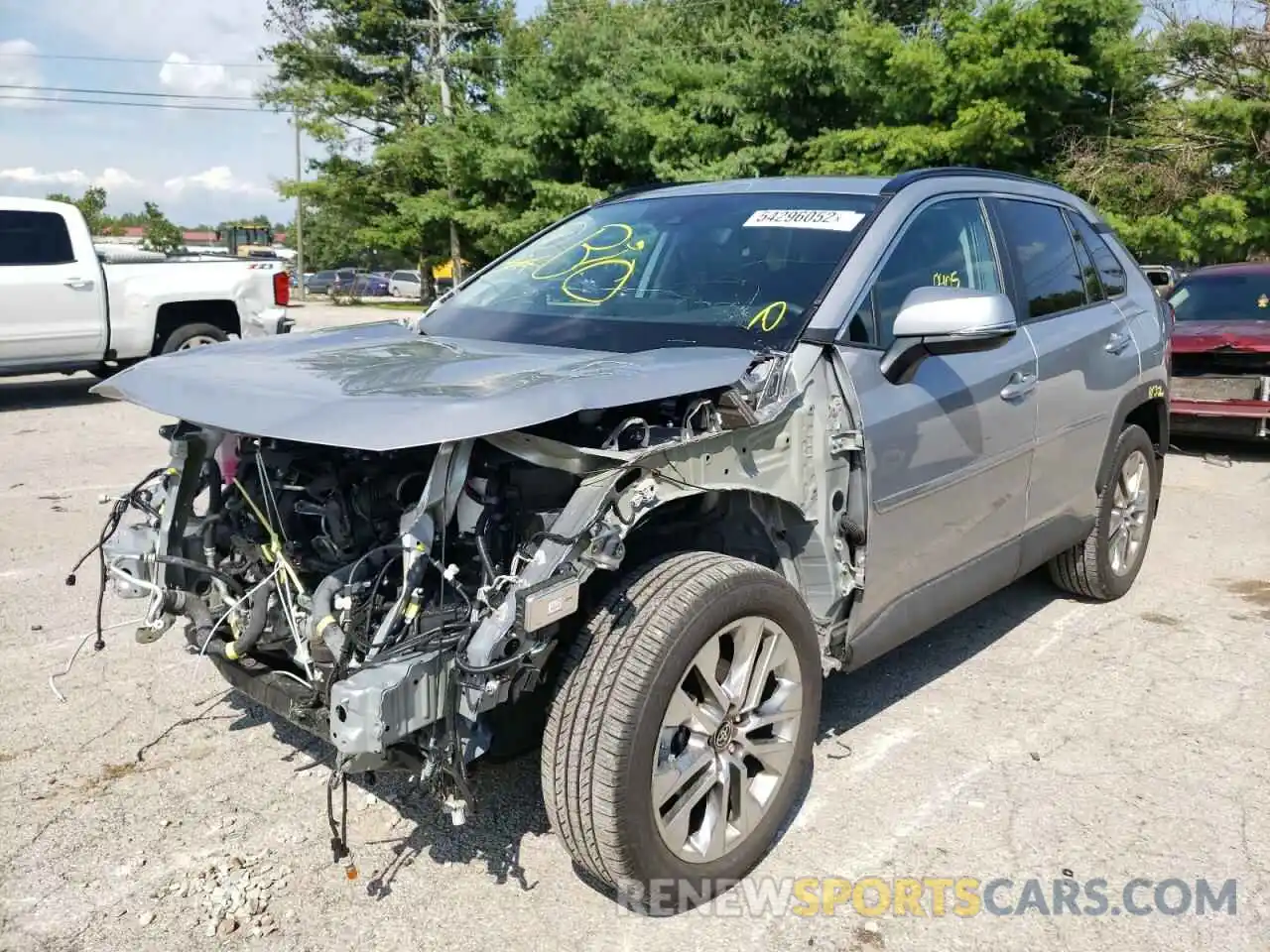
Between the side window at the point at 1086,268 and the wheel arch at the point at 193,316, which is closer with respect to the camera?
the side window at the point at 1086,268

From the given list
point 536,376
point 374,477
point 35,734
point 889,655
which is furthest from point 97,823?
point 889,655

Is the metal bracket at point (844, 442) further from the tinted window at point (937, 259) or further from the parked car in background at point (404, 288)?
the parked car in background at point (404, 288)

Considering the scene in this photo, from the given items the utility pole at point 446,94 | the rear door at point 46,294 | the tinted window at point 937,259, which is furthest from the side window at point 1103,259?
the utility pole at point 446,94

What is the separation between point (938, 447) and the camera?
3.27 meters

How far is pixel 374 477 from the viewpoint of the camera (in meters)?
2.80

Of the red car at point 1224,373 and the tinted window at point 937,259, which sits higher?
the tinted window at point 937,259

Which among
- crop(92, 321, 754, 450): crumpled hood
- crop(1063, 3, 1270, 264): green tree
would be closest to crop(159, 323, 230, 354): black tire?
crop(92, 321, 754, 450): crumpled hood

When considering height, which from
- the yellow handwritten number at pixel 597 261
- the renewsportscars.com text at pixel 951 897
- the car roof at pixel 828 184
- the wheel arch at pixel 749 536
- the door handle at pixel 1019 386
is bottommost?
the renewsportscars.com text at pixel 951 897

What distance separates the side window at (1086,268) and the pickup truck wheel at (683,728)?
248 centimetres

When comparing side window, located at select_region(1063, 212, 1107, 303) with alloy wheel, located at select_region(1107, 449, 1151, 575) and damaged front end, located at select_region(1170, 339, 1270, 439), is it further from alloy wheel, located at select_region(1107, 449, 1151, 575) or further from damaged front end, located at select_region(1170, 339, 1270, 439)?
damaged front end, located at select_region(1170, 339, 1270, 439)

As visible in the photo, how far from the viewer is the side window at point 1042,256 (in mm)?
3988

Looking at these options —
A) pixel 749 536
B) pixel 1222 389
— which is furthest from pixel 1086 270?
pixel 1222 389

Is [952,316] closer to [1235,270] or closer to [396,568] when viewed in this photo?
[396,568]

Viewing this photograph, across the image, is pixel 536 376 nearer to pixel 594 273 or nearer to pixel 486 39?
pixel 594 273
